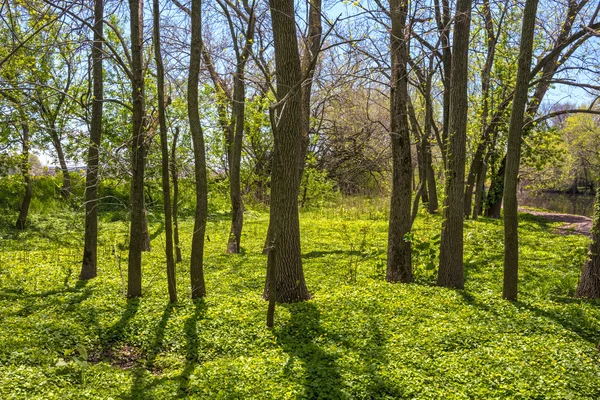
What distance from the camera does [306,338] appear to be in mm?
5641

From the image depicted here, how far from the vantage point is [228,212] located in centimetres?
2133

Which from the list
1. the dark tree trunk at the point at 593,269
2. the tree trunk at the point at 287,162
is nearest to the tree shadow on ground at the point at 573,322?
the dark tree trunk at the point at 593,269

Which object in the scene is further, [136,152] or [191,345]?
[136,152]

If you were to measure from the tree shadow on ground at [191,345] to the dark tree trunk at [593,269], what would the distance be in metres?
6.11

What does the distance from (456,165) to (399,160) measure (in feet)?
3.15

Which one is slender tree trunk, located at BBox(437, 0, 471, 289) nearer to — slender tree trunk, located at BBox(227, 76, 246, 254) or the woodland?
the woodland

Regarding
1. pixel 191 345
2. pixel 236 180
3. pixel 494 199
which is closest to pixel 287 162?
pixel 191 345

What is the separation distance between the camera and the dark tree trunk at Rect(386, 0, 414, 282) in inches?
302

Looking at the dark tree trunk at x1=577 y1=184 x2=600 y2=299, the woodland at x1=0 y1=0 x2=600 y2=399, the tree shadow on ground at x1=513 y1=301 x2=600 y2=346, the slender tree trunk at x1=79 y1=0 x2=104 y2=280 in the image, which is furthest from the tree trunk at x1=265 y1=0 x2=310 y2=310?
the dark tree trunk at x1=577 y1=184 x2=600 y2=299

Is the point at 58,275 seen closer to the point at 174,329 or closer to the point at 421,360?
the point at 174,329

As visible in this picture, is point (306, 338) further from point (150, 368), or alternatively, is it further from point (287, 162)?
point (287, 162)

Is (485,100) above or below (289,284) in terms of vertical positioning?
above

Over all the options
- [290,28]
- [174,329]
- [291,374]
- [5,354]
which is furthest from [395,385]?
[290,28]

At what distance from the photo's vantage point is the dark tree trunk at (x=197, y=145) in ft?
21.6
